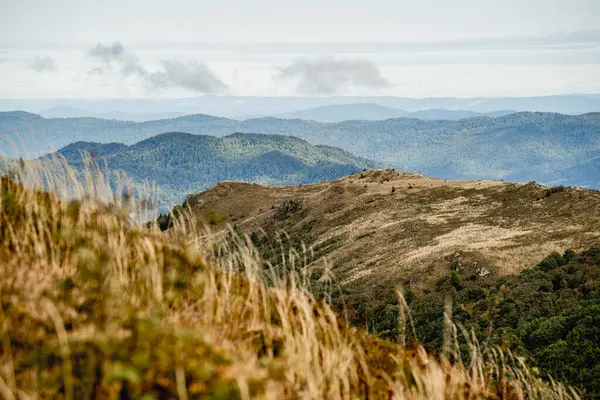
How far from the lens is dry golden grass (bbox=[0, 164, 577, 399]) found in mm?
3262

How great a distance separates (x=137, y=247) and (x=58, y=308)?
65.5 inches

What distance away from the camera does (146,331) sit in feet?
11.3

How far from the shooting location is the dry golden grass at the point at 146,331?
3.26m

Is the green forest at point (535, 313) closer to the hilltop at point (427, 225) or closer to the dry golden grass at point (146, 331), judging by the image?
the hilltop at point (427, 225)

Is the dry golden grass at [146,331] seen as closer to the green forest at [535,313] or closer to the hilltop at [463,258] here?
the hilltop at [463,258]

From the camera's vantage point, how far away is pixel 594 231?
3791 cm

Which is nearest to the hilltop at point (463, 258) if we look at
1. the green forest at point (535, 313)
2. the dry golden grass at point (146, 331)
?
the green forest at point (535, 313)

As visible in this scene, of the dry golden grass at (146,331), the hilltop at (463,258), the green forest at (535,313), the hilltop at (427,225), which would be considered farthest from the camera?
the hilltop at (427,225)

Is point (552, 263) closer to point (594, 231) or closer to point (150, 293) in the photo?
point (594, 231)

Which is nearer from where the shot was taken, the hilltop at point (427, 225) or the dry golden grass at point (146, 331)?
the dry golden grass at point (146, 331)

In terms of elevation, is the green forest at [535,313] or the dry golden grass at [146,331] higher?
the dry golden grass at [146,331]

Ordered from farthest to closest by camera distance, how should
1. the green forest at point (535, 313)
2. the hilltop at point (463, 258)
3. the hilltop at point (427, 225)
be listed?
the hilltop at point (427, 225) < the hilltop at point (463, 258) < the green forest at point (535, 313)

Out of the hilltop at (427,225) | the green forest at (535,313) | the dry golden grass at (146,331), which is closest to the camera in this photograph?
the dry golden grass at (146,331)

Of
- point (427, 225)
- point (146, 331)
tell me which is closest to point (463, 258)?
point (427, 225)
